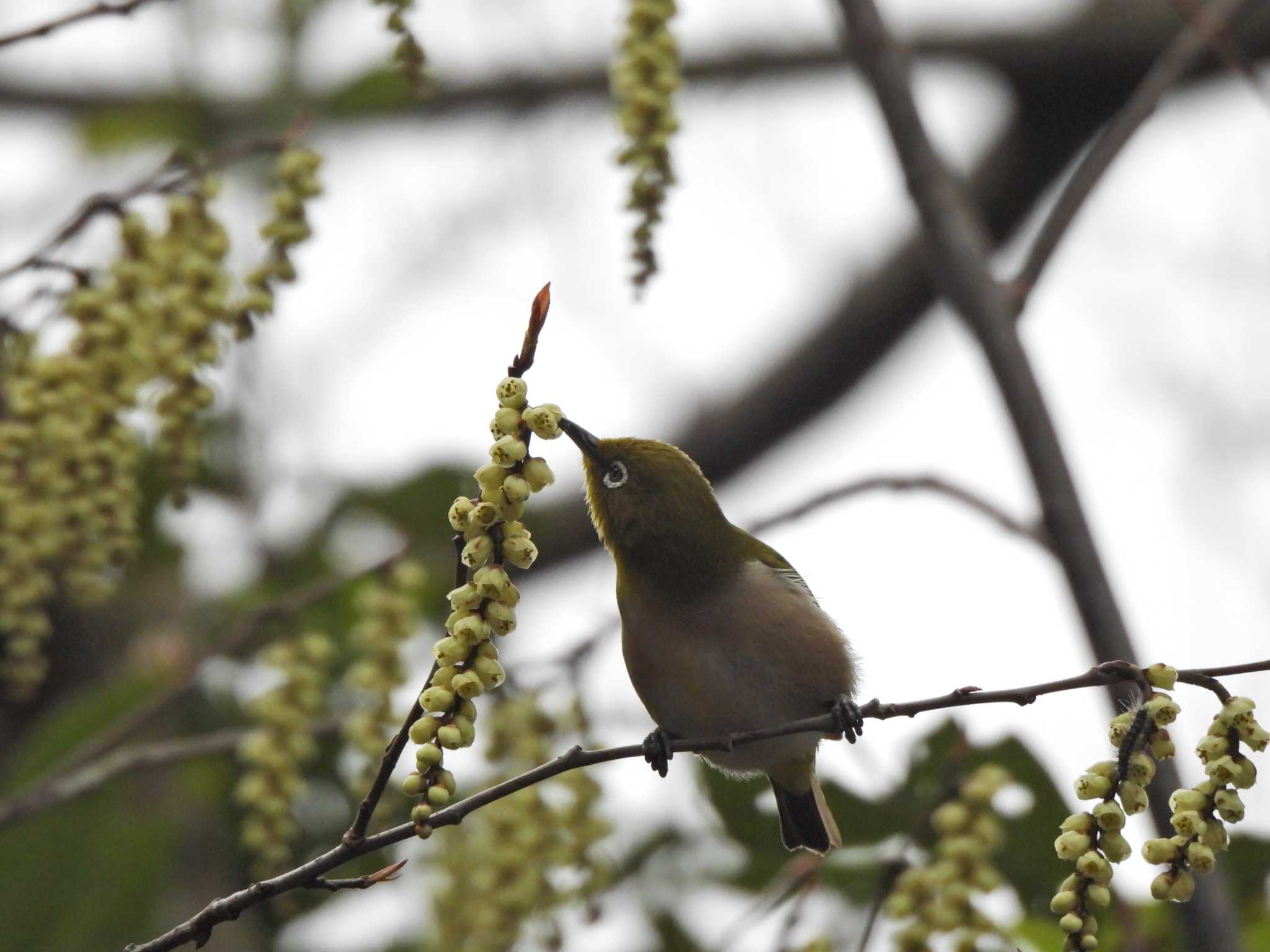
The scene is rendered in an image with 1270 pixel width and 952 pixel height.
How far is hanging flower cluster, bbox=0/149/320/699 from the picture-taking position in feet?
8.79

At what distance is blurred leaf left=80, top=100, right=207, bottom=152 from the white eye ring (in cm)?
349

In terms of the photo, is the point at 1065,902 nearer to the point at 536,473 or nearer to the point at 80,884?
the point at 536,473

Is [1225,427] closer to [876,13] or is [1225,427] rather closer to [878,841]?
[878,841]

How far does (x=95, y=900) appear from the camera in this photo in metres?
4.10

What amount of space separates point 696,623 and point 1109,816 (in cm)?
161

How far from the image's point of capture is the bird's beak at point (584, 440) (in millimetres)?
2803

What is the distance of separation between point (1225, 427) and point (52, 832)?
14.0 ft

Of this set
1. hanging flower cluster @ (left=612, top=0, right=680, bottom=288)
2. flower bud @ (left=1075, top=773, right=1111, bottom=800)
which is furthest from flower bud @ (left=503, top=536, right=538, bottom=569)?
hanging flower cluster @ (left=612, top=0, right=680, bottom=288)

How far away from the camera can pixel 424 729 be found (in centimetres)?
178

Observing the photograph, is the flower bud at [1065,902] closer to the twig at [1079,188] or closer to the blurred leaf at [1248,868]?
the twig at [1079,188]

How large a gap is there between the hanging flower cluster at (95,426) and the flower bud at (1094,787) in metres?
1.56

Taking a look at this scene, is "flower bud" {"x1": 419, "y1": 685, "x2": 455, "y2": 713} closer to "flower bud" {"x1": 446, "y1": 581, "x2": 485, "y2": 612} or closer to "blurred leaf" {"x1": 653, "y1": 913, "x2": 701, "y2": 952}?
"flower bud" {"x1": 446, "y1": 581, "x2": 485, "y2": 612}

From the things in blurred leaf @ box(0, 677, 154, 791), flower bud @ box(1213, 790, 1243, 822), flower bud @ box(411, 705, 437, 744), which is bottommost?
flower bud @ box(1213, 790, 1243, 822)

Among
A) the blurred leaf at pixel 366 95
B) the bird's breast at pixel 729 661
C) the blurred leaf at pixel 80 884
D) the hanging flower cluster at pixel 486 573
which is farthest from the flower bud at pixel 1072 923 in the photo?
the blurred leaf at pixel 366 95
